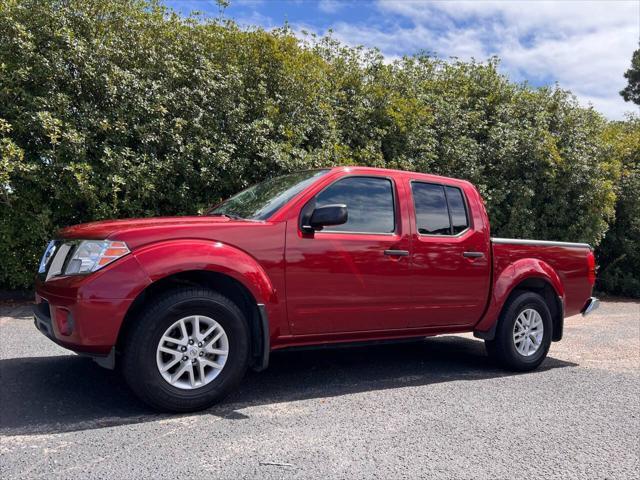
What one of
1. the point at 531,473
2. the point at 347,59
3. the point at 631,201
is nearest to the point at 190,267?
the point at 531,473

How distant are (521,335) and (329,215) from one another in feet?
8.93

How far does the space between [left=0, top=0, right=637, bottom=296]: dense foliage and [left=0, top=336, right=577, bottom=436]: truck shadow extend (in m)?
3.91

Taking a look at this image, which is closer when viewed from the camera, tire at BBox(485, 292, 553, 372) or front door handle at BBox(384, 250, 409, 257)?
front door handle at BBox(384, 250, 409, 257)

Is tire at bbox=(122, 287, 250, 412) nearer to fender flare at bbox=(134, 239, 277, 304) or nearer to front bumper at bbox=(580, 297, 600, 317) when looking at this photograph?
fender flare at bbox=(134, 239, 277, 304)

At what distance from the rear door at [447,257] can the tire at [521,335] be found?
0.36 meters

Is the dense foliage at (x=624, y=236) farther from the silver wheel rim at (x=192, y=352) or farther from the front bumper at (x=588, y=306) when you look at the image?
the silver wheel rim at (x=192, y=352)

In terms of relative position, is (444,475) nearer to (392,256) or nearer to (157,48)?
(392,256)

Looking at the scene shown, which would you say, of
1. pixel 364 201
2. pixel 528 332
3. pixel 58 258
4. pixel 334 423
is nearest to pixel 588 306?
pixel 528 332

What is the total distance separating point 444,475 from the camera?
10.9 feet

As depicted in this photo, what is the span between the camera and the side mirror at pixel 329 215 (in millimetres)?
4406

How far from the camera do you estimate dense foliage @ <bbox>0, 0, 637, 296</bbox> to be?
8484 millimetres

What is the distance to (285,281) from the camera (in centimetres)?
444

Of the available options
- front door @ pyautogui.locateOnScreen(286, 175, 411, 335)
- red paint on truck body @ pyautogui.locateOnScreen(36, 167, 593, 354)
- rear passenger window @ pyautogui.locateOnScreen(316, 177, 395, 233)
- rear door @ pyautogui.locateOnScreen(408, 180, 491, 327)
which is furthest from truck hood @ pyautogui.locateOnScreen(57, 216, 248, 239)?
rear door @ pyautogui.locateOnScreen(408, 180, 491, 327)

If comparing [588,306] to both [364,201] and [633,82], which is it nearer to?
[364,201]
